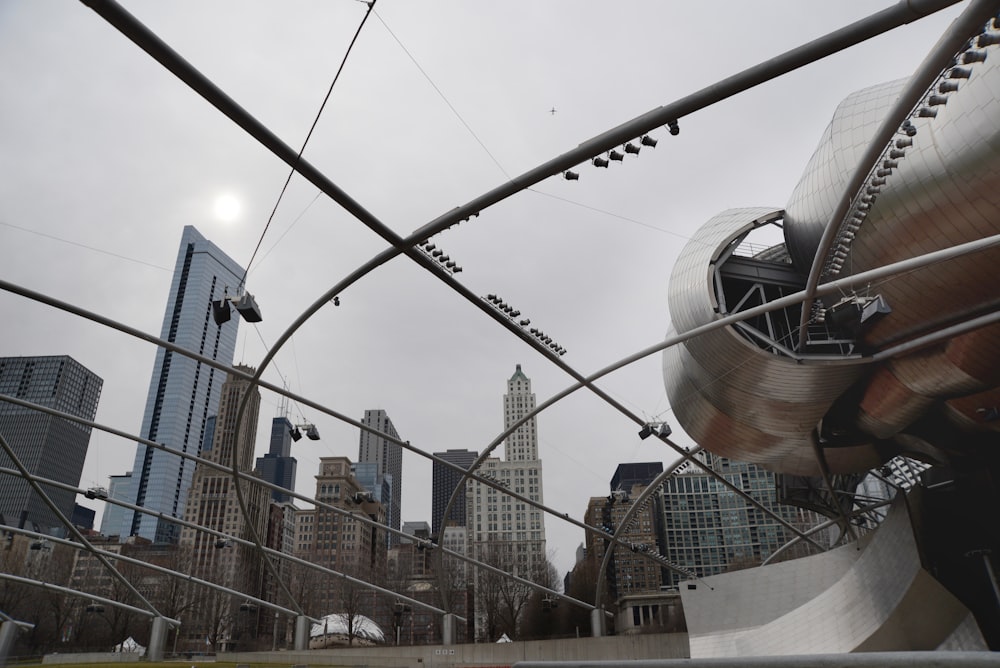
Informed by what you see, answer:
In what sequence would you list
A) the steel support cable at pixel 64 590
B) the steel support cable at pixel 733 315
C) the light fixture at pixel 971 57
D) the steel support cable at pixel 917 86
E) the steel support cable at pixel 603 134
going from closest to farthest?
the steel support cable at pixel 603 134, the steel support cable at pixel 917 86, the light fixture at pixel 971 57, the steel support cable at pixel 733 315, the steel support cable at pixel 64 590

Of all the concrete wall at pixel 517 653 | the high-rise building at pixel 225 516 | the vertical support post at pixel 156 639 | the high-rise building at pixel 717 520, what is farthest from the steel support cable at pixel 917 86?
the high-rise building at pixel 717 520

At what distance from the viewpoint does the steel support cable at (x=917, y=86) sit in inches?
371

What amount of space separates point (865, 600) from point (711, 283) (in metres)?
15.8

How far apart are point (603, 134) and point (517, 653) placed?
41515 millimetres

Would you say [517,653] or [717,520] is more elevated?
[717,520]

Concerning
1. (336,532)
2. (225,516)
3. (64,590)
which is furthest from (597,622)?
(225,516)

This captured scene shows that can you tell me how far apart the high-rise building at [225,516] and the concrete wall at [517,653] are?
43.4 feet

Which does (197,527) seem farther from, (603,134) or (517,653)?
(603,134)

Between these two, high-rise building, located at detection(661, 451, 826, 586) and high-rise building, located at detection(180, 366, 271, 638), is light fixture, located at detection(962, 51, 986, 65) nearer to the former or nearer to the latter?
high-rise building, located at detection(180, 366, 271, 638)

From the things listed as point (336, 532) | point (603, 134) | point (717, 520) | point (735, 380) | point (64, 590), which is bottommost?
point (64, 590)

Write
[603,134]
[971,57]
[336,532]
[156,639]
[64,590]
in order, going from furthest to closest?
[336,532], [156,639], [64,590], [971,57], [603,134]

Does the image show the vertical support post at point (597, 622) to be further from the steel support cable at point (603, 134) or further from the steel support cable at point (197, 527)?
the steel support cable at point (603, 134)

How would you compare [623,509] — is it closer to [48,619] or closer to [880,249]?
[48,619]

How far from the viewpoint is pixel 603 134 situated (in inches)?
455
